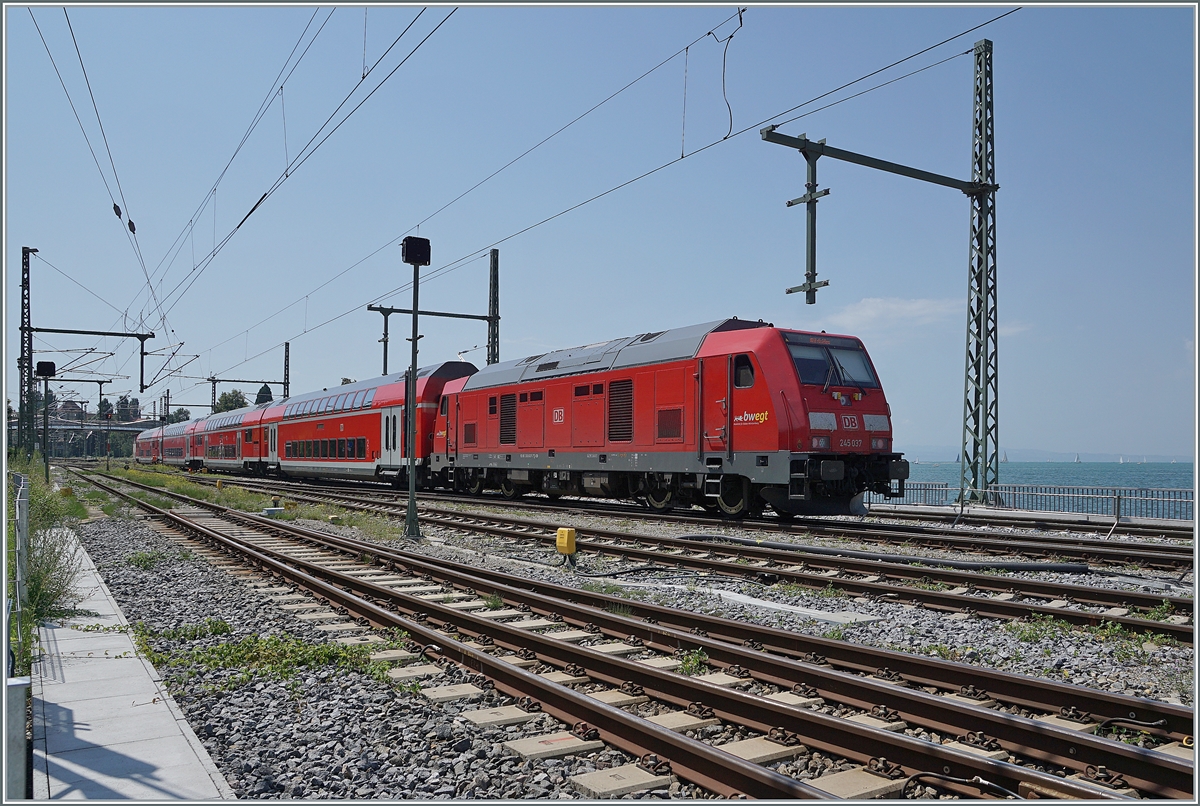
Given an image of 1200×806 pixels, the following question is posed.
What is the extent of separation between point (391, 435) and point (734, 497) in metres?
15.8

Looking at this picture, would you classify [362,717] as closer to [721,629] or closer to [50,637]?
[721,629]

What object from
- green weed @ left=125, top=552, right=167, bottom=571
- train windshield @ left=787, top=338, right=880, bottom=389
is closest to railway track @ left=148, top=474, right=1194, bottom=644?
train windshield @ left=787, top=338, right=880, bottom=389

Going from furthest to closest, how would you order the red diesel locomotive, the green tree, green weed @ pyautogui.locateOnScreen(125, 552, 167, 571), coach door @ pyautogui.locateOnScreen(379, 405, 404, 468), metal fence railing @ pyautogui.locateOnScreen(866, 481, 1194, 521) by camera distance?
the green tree → coach door @ pyautogui.locateOnScreen(379, 405, 404, 468) → metal fence railing @ pyautogui.locateOnScreen(866, 481, 1194, 521) → the red diesel locomotive → green weed @ pyautogui.locateOnScreen(125, 552, 167, 571)

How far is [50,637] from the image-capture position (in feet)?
26.1

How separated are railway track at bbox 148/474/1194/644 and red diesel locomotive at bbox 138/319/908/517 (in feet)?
8.42

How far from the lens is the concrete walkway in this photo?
4416 millimetres

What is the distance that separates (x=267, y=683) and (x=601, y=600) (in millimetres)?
3622

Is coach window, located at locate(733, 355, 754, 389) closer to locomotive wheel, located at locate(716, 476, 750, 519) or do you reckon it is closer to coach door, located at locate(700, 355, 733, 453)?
coach door, located at locate(700, 355, 733, 453)

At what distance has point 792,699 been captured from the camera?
589 centimetres

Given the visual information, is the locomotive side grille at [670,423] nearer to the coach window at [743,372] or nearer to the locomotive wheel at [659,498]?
the coach window at [743,372]

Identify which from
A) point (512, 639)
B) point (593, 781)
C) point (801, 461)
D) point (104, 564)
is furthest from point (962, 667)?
point (104, 564)

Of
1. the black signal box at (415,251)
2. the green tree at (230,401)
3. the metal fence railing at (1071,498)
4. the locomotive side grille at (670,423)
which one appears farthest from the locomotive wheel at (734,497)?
the green tree at (230,401)

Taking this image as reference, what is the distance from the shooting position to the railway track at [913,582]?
833cm

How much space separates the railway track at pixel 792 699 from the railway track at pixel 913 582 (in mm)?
2651
